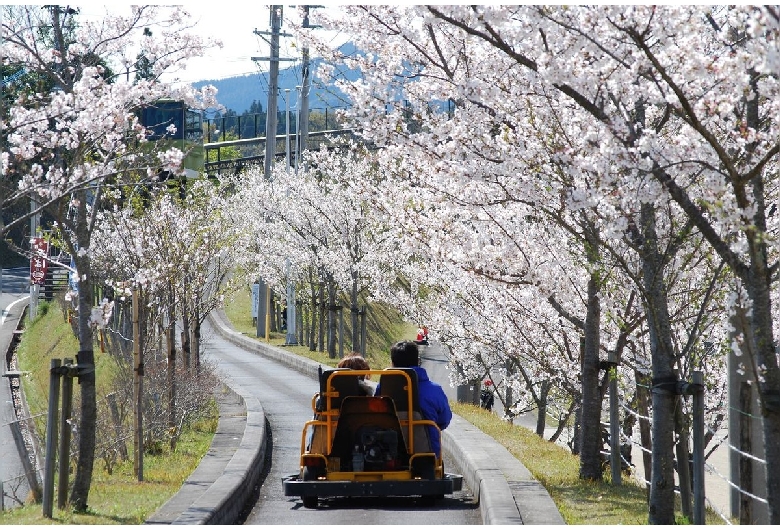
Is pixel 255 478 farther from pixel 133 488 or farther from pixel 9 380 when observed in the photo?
pixel 9 380

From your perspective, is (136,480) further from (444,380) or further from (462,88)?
(444,380)

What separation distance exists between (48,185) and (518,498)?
479 centimetres

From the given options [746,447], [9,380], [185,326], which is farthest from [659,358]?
[9,380]

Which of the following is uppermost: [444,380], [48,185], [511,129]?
[511,129]

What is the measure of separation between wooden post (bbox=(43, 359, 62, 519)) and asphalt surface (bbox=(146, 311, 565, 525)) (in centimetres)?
105

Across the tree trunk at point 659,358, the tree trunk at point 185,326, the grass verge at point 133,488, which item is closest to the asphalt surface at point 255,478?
the grass verge at point 133,488

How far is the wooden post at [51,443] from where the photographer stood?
27.2ft

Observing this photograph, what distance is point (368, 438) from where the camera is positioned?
938 cm

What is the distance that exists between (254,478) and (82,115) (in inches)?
179

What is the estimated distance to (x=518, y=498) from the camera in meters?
8.55

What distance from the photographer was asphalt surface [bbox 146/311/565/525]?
780 cm

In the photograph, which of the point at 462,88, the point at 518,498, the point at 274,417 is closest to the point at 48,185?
the point at 462,88

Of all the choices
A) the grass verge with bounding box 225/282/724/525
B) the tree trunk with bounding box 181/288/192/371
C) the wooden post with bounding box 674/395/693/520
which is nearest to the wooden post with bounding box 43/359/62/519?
the grass verge with bounding box 225/282/724/525

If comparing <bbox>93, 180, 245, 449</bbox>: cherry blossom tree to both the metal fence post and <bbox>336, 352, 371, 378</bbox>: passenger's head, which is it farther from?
the metal fence post
